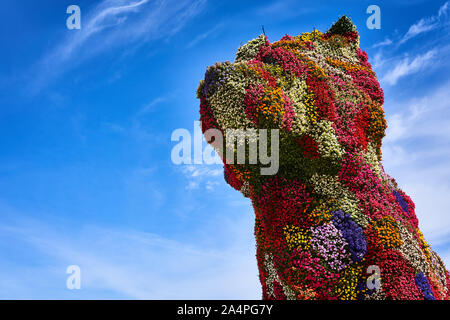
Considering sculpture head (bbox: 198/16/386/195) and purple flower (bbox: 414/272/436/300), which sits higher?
sculpture head (bbox: 198/16/386/195)

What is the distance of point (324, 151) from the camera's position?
13070 mm

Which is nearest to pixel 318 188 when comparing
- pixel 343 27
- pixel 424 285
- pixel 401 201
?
pixel 401 201

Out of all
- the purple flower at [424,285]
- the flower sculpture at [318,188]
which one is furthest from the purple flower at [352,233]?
the purple flower at [424,285]

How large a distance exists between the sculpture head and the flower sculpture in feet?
0.12

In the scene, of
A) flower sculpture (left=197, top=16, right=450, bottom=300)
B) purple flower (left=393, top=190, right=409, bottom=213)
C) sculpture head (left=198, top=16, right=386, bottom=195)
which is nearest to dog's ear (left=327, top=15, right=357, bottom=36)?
sculpture head (left=198, top=16, right=386, bottom=195)

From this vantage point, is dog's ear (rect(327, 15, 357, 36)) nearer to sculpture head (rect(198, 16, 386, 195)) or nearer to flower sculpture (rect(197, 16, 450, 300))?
sculpture head (rect(198, 16, 386, 195))

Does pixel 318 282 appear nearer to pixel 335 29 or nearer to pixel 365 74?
pixel 365 74

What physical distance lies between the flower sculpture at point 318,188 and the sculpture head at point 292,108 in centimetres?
4

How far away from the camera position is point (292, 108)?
42.7ft

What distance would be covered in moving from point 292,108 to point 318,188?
2856 mm

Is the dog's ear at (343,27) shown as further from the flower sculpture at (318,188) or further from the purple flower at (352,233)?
the purple flower at (352,233)

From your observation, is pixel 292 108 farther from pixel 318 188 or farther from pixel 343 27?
pixel 343 27

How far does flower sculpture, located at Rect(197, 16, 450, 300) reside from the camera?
1223 centimetres
